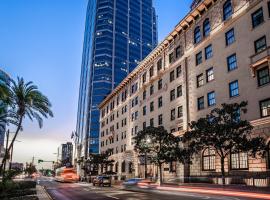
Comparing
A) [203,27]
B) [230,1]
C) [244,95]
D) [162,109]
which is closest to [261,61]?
[244,95]

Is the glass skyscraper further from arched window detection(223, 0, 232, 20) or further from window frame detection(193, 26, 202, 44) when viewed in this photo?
arched window detection(223, 0, 232, 20)

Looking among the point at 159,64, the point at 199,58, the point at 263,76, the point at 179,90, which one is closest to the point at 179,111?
the point at 179,90

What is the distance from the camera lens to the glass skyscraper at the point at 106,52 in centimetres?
15425

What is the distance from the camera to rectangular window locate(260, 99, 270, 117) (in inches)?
1114

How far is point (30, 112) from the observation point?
94.6 ft

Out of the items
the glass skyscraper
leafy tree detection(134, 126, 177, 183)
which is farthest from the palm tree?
the glass skyscraper

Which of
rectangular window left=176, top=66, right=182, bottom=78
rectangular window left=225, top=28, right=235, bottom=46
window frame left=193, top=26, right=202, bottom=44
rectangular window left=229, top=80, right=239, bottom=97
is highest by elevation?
window frame left=193, top=26, right=202, bottom=44

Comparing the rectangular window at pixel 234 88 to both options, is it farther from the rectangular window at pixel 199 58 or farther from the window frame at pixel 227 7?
the window frame at pixel 227 7

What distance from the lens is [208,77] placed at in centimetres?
3866

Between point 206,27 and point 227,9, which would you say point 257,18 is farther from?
point 206,27

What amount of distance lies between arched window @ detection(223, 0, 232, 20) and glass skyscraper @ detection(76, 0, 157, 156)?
11835 cm

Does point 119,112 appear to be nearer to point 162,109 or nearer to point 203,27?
point 162,109

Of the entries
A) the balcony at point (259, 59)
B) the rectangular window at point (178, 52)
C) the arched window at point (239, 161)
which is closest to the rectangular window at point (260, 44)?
the balcony at point (259, 59)

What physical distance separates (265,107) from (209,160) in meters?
10.7
